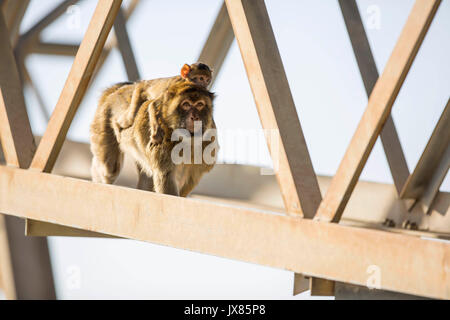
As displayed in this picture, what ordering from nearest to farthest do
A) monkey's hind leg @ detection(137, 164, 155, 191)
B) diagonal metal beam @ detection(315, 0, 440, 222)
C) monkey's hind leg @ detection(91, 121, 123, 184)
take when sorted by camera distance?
diagonal metal beam @ detection(315, 0, 440, 222) → monkey's hind leg @ detection(91, 121, 123, 184) → monkey's hind leg @ detection(137, 164, 155, 191)

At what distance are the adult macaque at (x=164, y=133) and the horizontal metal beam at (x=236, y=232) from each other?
52cm

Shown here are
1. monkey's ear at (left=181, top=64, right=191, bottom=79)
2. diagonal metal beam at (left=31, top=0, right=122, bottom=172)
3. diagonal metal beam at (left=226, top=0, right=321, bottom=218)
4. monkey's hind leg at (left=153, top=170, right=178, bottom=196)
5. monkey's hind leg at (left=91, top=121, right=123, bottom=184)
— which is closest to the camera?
diagonal metal beam at (left=226, top=0, right=321, bottom=218)

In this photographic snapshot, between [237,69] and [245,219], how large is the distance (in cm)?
590

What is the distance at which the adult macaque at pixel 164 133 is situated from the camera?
423 centimetres

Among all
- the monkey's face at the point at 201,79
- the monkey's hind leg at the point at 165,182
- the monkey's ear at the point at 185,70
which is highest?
the monkey's ear at the point at 185,70

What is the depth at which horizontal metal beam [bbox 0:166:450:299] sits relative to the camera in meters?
2.69

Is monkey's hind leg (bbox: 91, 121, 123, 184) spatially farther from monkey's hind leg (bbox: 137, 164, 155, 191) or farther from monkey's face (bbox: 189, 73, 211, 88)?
monkey's face (bbox: 189, 73, 211, 88)

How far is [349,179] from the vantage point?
2900mm

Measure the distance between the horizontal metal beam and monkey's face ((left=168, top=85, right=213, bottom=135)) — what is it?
581 mm

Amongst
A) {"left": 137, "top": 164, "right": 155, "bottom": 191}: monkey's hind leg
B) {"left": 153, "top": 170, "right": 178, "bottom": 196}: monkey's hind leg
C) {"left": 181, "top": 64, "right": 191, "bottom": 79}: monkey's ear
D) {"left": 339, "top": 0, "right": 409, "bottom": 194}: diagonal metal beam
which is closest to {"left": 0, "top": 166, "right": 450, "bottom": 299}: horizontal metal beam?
{"left": 153, "top": 170, "right": 178, "bottom": 196}: monkey's hind leg

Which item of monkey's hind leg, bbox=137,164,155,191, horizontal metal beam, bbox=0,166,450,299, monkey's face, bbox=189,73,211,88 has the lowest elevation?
horizontal metal beam, bbox=0,166,450,299

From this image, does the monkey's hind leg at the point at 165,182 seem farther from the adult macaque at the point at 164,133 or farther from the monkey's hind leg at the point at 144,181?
the monkey's hind leg at the point at 144,181

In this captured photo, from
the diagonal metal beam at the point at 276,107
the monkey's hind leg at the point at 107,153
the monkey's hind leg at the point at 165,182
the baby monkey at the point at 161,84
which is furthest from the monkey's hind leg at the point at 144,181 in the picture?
the diagonal metal beam at the point at 276,107

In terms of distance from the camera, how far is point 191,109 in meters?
4.23
